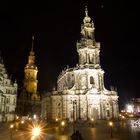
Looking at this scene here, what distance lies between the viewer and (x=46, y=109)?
210 feet

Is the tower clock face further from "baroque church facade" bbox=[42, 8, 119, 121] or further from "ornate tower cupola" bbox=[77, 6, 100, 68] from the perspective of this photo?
"ornate tower cupola" bbox=[77, 6, 100, 68]

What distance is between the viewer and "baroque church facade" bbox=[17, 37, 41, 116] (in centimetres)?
8056

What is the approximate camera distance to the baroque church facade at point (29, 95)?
8056 cm

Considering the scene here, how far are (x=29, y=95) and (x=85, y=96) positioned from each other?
106ft

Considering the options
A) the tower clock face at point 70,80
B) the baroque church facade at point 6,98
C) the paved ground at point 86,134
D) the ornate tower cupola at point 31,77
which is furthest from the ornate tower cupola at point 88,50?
the paved ground at point 86,134

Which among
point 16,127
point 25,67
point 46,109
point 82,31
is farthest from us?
point 25,67

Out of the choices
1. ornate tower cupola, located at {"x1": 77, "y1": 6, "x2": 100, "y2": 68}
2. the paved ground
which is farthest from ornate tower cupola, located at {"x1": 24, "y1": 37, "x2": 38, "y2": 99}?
the paved ground

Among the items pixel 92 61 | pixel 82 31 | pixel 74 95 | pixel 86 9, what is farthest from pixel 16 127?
pixel 86 9

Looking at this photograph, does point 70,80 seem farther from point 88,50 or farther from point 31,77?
point 31,77

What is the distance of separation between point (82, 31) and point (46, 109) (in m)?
30.6

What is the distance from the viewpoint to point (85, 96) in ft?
202

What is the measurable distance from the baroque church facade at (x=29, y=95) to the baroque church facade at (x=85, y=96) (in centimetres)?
1744

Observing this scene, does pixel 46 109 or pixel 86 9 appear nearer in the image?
pixel 46 109

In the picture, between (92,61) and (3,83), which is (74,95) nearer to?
(92,61)
